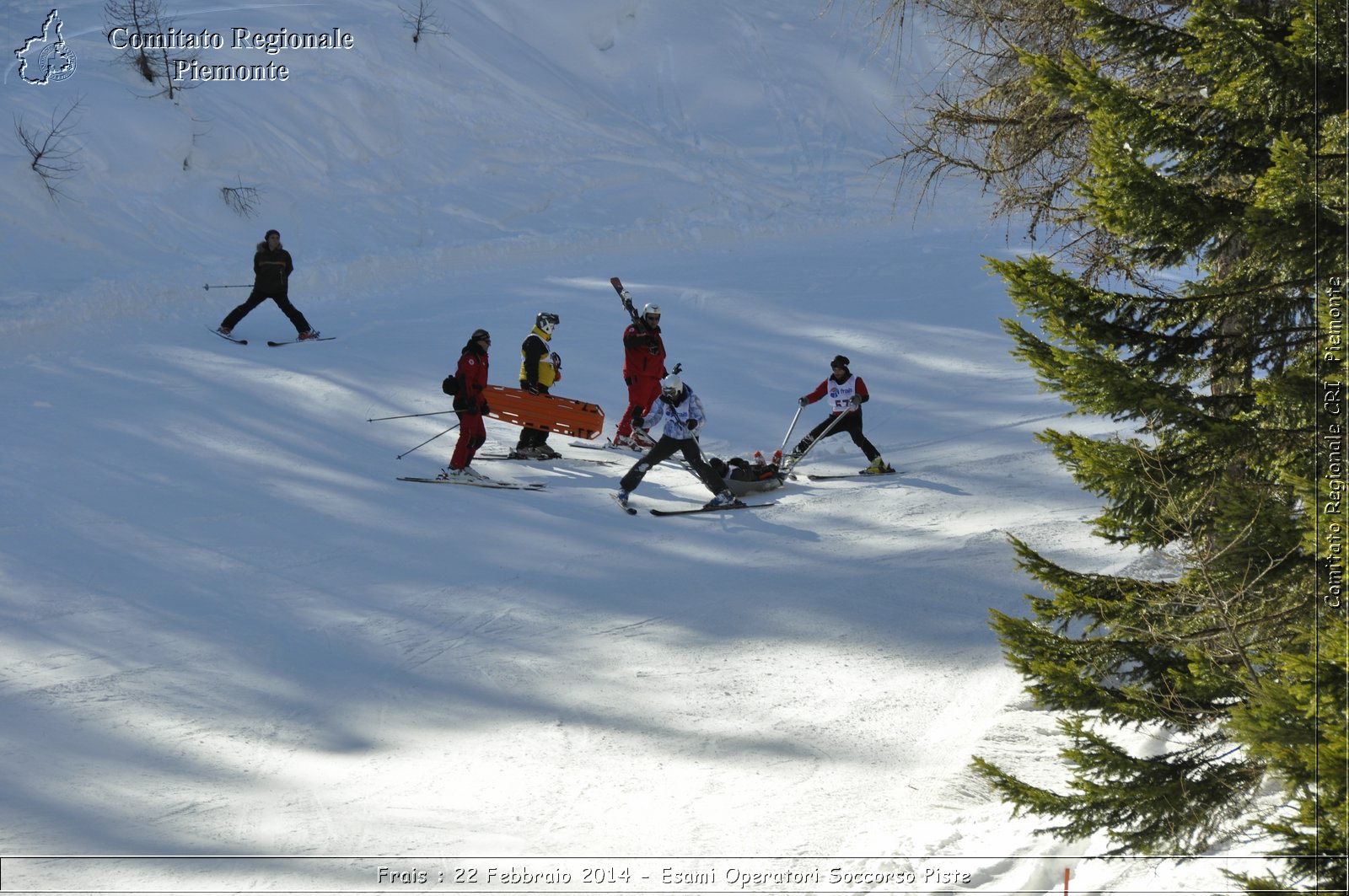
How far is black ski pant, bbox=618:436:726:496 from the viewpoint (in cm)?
1173

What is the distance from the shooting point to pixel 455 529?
1115 cm

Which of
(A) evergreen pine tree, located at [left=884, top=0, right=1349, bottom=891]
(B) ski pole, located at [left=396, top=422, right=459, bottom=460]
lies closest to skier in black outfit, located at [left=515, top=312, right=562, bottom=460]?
(B) ski pole, located at [left=396, top=422, right=459, bottom=460]

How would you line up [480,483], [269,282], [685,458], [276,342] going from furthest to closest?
1. [276,342]
2. [269,282]
3. [480,483]
4. [685,458]

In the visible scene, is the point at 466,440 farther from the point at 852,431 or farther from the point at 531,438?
the point at 852,431

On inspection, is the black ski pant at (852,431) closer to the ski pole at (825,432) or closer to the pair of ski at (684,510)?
the ski pole at (825,432)

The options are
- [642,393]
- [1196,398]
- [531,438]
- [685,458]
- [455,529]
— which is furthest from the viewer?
[642,393]

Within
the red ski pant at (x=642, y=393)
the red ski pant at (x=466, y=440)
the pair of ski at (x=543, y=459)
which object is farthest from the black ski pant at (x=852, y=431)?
the red ski pant at (x=466, y=440)

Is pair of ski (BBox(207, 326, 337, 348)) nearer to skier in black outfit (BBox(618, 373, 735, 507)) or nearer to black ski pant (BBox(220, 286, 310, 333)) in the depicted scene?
black ski pant (BBox(220, 286, 310, 333))

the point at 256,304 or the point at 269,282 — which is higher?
the point at 269,282

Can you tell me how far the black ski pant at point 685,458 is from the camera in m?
11.7

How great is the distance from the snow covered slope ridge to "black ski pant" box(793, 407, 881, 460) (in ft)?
2.20

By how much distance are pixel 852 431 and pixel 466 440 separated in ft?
14.8

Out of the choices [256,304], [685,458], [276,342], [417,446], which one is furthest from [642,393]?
[256,304]

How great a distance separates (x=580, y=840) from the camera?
21.3 ft
